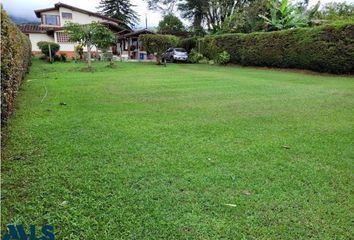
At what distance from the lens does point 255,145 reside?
4.55 m

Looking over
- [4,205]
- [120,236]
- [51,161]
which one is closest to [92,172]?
[51,161]

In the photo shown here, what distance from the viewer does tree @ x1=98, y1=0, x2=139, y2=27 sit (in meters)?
47.6

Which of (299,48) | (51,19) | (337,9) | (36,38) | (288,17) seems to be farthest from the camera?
(51,19)

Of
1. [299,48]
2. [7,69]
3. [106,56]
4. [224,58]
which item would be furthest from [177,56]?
[7,69]

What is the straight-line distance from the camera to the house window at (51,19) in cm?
3535

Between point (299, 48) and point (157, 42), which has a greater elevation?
Result: point (157, 42)

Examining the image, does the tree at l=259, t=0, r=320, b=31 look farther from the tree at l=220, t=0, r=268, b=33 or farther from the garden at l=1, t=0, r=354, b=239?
the garden at l=1, t=0, r=354, b=239

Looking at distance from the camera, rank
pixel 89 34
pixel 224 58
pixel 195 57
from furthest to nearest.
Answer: pixel 195 57 < pixel 224 58 < pixel 89 34

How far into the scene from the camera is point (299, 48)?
16.6m

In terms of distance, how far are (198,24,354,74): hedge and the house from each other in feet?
46.9

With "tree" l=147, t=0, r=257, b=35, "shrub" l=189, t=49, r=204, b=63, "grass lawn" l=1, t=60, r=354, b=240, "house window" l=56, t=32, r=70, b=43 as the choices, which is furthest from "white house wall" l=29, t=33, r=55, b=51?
"grass lawn" l=1, t=60, r=354, b=240

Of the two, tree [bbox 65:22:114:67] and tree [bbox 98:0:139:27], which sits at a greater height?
tree [bbox 98:0:139:27]

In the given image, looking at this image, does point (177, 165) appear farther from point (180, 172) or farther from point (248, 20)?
point (248, 20)

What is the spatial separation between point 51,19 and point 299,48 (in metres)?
30.1
